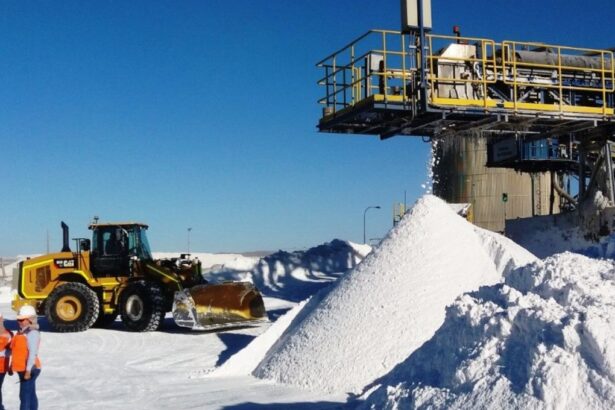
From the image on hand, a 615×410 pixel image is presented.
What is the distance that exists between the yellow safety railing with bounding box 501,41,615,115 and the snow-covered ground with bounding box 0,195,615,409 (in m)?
2.60

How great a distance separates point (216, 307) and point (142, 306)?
1685 millimetres

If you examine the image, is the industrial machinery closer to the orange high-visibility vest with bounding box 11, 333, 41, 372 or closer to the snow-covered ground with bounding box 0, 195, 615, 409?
the snow-covered ground with bounding box 0, 195, 615, 409

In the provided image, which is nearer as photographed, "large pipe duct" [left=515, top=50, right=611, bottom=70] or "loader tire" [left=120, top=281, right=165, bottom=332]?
"large pipe duct" [left=515, top=50, right=611, bottom=70]

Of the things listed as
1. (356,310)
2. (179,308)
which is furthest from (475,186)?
(356,310)

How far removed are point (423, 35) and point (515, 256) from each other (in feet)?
12.9

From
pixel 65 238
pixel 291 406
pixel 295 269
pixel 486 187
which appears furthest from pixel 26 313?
pixel 486 187

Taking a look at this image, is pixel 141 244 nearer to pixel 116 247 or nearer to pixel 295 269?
pixel 116 247

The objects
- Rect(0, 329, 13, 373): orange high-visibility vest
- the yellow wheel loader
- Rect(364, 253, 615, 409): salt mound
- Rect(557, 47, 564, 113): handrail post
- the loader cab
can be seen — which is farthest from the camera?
the loader cab

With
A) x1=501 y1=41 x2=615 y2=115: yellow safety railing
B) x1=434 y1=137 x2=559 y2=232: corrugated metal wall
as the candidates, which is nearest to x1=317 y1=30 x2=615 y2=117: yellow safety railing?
x1=501 y1=41 x2=615 y2=115: yellow safety railing

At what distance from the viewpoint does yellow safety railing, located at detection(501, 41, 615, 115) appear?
12.5m

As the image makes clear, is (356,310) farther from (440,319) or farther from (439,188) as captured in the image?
(439,188)

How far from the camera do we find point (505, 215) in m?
30.5

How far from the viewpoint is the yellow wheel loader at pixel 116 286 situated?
1327cm

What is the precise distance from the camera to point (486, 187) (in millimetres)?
30766
